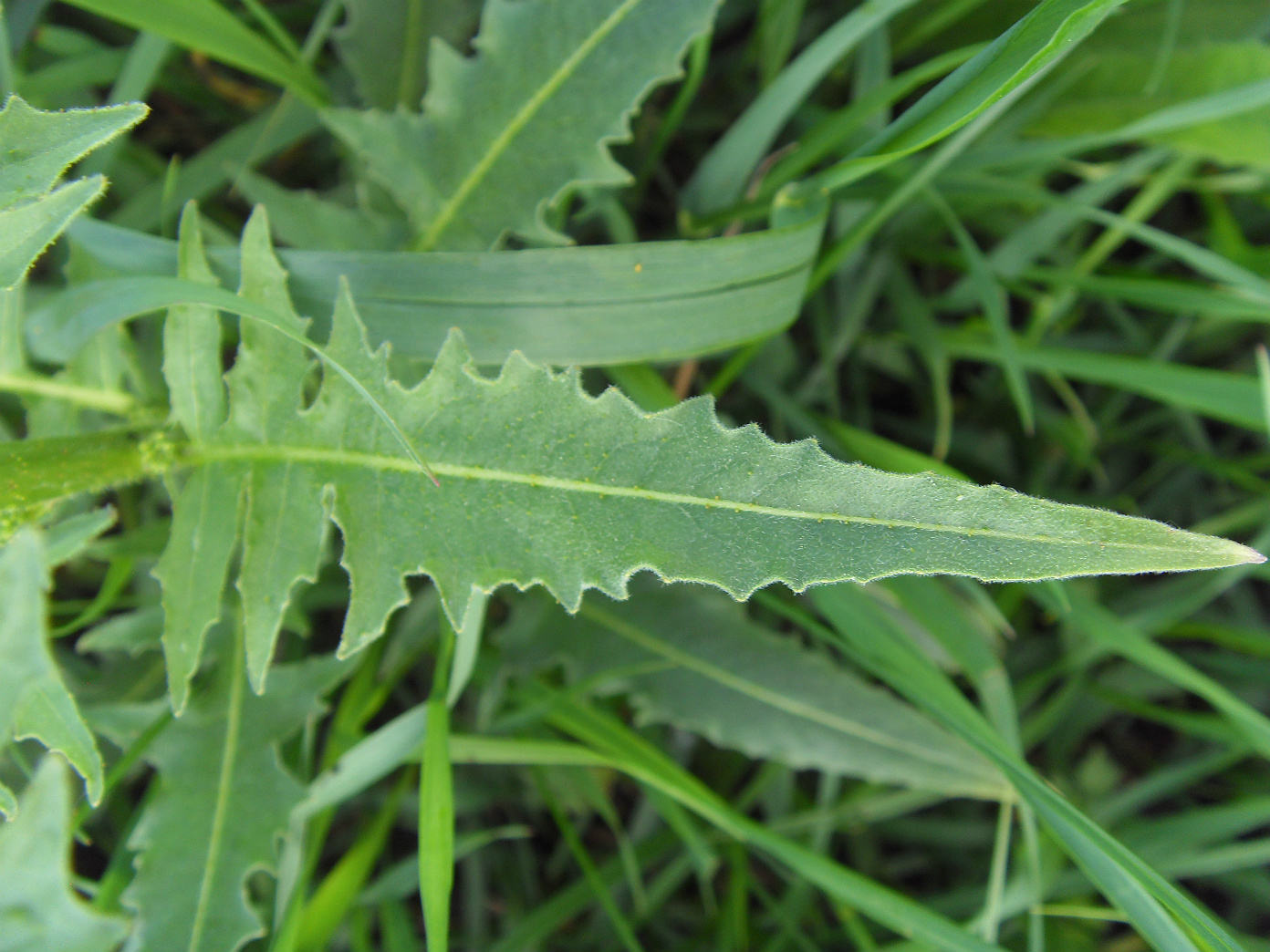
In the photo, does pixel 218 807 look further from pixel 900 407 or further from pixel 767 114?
pixel 900 407

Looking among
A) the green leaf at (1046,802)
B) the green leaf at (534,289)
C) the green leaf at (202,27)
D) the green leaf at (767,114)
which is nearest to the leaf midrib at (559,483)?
the green leaf at (534,289)

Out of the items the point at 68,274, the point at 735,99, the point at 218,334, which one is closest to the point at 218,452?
the point at 218,334

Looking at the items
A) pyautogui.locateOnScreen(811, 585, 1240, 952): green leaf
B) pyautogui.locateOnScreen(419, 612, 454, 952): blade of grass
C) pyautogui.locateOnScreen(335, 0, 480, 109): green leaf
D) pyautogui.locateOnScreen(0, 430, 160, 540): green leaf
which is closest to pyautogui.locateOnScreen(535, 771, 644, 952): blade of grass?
pyautogui.locateOnScreen(419, 612, 454, 952): blade of grass

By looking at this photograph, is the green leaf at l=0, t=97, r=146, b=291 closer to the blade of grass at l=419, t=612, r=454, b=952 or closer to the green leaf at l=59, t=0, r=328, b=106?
the green leaf at l=59, t=0, r=328, b=106

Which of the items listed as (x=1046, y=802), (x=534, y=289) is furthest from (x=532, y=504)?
(x=1046, y=802)

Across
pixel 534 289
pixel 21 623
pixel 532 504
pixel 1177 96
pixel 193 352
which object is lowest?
pixel 21 623

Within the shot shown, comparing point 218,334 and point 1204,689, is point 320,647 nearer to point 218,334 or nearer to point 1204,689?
point 218,334

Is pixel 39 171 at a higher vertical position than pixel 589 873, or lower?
higher
